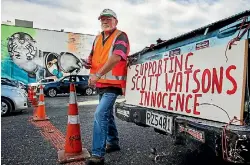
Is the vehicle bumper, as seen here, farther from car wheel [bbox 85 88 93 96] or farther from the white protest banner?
car wheel [bbox 85 88 93 96]

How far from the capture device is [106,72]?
3.40 m

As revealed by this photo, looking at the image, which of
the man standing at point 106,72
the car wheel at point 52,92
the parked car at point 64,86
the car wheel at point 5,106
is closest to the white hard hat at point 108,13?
the man standing at point 106,72

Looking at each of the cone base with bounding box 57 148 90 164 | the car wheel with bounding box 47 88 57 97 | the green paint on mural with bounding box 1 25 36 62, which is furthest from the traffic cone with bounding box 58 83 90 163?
the green paint on mural with bounding box 1 25 36 62

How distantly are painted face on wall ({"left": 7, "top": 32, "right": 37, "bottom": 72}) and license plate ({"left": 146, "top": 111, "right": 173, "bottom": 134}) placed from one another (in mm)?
24742

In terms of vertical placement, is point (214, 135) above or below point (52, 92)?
above

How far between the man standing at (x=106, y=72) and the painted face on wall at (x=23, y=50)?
24058 millimetres

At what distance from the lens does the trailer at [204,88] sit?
7.27ft

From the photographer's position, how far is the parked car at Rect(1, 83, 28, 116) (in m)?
8.59

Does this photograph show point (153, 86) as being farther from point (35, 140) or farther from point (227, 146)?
point (35, 140)

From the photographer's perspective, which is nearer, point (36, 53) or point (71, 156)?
point (71, 156)

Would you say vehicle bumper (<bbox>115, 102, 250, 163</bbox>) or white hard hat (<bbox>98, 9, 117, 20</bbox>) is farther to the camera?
white hard hat (<bbox>98, 9, 117, 20</bbox>)

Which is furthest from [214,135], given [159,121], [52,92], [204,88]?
[52,92]

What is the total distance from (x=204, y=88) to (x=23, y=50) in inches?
1021

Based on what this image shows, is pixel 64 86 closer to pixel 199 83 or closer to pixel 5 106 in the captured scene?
pixel 5 106
